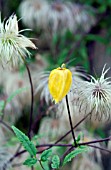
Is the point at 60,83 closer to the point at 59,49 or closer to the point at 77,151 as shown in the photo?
the point at 77,151

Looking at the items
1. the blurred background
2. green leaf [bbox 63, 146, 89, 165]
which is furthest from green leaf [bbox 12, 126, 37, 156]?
the blurred background

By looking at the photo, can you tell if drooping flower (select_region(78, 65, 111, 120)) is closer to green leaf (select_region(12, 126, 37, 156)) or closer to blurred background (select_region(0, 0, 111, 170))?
green leaf (select_region(12, 126, 37, 156))

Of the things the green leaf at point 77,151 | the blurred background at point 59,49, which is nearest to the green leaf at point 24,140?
the green leaf at point 77,151

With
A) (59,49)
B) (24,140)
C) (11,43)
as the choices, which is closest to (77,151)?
(24,140)

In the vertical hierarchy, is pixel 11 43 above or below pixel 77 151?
above

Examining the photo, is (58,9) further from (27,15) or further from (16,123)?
(16,123)

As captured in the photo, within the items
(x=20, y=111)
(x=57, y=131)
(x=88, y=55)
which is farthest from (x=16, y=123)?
(x=88, y=55)
